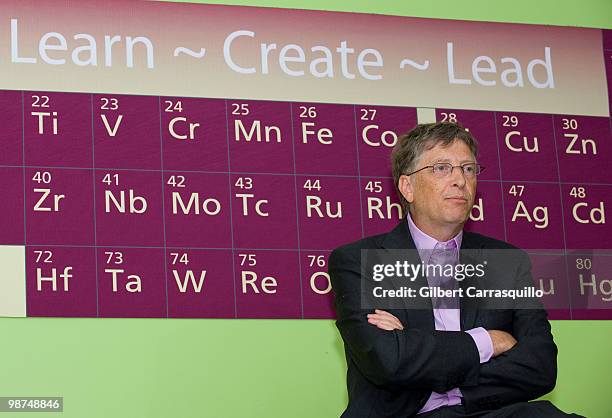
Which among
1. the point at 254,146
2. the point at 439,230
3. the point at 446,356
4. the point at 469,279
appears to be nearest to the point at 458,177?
the point at 439,230

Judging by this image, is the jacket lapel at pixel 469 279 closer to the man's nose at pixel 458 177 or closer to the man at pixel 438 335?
the man at pixel 438 335

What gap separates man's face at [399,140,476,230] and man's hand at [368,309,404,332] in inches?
13.5

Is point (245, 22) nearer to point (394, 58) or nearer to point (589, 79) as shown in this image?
point (394, 58)

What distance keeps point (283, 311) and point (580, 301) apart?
895mm

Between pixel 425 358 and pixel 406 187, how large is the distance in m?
0.56

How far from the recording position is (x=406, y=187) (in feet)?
10.6

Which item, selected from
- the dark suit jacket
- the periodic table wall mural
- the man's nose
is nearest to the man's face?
the man's nose

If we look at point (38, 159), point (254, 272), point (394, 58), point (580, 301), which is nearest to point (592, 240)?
point (580, 301)

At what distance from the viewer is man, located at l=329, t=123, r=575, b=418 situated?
111 inches

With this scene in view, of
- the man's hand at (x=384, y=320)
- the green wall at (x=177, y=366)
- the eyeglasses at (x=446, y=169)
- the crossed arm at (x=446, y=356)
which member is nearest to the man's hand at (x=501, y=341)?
the crossed arm at (x=446, y=356)

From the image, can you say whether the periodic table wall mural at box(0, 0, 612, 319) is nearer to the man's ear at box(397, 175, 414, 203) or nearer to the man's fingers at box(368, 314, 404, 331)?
the man's ear at box(397, 175, 414, 203)

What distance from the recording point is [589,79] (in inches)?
155

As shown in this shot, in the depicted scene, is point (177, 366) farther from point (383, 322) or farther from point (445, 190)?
point (445, 190)

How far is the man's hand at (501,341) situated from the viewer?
291 cm
